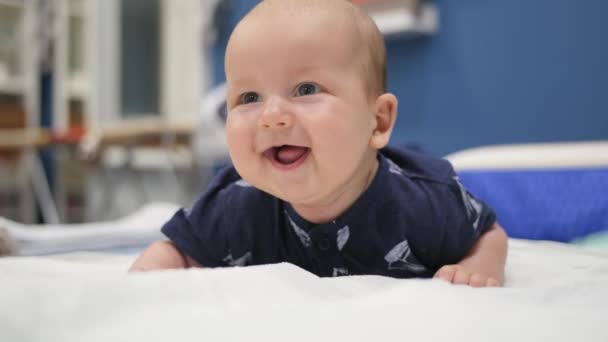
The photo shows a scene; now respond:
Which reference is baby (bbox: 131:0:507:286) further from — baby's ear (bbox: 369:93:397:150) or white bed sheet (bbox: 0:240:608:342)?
white bed sheet (bbox: 0:240:608:342)

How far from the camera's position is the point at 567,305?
55cm

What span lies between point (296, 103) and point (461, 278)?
28cm

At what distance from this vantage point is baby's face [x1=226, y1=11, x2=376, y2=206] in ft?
2.25

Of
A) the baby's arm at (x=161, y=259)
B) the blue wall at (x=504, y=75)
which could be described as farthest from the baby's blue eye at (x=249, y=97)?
the blue wall at (x=504, y=75)

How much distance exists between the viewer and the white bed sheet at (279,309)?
426 millimetres

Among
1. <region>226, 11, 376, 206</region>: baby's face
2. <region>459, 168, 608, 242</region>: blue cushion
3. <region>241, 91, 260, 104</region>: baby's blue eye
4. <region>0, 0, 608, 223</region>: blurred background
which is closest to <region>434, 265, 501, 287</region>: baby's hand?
<region>226, 11, 376, 206</region>: baby's face

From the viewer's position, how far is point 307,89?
27.9 inches

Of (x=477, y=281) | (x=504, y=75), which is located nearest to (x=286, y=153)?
(x=477, y=281)

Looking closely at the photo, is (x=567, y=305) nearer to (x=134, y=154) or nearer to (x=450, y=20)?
(x=450, y=20)

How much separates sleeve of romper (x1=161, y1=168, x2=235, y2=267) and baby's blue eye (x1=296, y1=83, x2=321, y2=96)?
11.1 inches

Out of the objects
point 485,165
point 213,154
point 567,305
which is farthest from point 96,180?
point 567,305

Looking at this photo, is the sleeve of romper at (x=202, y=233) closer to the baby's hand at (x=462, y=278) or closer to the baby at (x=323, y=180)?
the baby at (x=323, y=180)

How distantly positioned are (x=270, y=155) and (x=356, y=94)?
0.44 feet

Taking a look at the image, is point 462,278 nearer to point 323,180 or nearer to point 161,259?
point 323,180
